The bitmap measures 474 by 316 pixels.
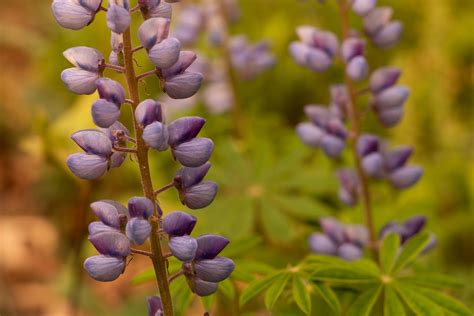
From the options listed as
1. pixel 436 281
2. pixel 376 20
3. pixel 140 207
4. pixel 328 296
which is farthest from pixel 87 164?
pixel 376 20

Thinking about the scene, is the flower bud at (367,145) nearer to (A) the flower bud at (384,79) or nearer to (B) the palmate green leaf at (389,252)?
(A) the flower bud at (384,79)

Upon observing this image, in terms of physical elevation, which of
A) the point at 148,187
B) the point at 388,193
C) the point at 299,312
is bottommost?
the point at 299,312

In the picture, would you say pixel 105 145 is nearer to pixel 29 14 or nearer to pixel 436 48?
pixel 436 48

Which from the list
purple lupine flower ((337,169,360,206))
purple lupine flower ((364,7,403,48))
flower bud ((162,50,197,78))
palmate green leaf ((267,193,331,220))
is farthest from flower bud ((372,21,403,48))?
flower bud ((162,50,197,78))

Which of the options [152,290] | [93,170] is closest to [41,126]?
[152,290]

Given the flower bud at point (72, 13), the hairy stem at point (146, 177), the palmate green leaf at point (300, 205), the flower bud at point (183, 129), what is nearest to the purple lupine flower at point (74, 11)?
the flower bud at point (72, 13)
